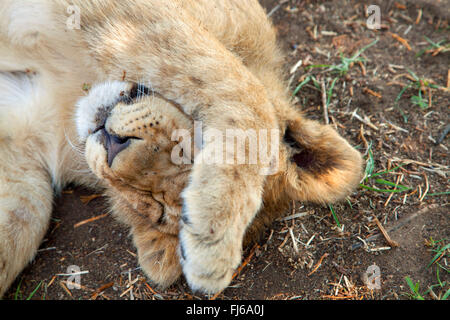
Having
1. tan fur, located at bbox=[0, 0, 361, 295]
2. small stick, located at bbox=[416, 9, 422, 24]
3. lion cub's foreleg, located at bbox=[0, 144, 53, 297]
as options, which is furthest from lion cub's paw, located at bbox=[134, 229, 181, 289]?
small stick, located at bbox=[416, 9, 422, 24]

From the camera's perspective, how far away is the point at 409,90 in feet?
11.3

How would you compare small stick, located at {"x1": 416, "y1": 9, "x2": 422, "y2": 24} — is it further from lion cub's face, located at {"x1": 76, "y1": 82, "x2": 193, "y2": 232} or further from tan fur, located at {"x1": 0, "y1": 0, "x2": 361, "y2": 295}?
lion cub's face, located at {"x1": 76, "y1": 82, "x2": 193, "y2": 232}

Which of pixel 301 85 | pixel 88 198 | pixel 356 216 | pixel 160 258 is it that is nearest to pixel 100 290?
pixel 160 258

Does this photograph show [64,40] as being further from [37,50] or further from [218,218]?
[218,218]

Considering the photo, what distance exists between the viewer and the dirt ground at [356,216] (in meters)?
2.59

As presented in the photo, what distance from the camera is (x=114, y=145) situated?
2.27 m

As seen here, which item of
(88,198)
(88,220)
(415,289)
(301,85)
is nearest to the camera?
(415,289)

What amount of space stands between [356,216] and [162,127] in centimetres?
144

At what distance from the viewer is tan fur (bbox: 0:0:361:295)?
2.10 m

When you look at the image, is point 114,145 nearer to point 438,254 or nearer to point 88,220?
point 88,220

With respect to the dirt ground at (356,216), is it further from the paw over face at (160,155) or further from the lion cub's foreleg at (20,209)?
the paw over face at (160,155)

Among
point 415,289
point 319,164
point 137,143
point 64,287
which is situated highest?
point 137,143

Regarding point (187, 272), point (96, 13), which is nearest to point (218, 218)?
point (187, 272)
